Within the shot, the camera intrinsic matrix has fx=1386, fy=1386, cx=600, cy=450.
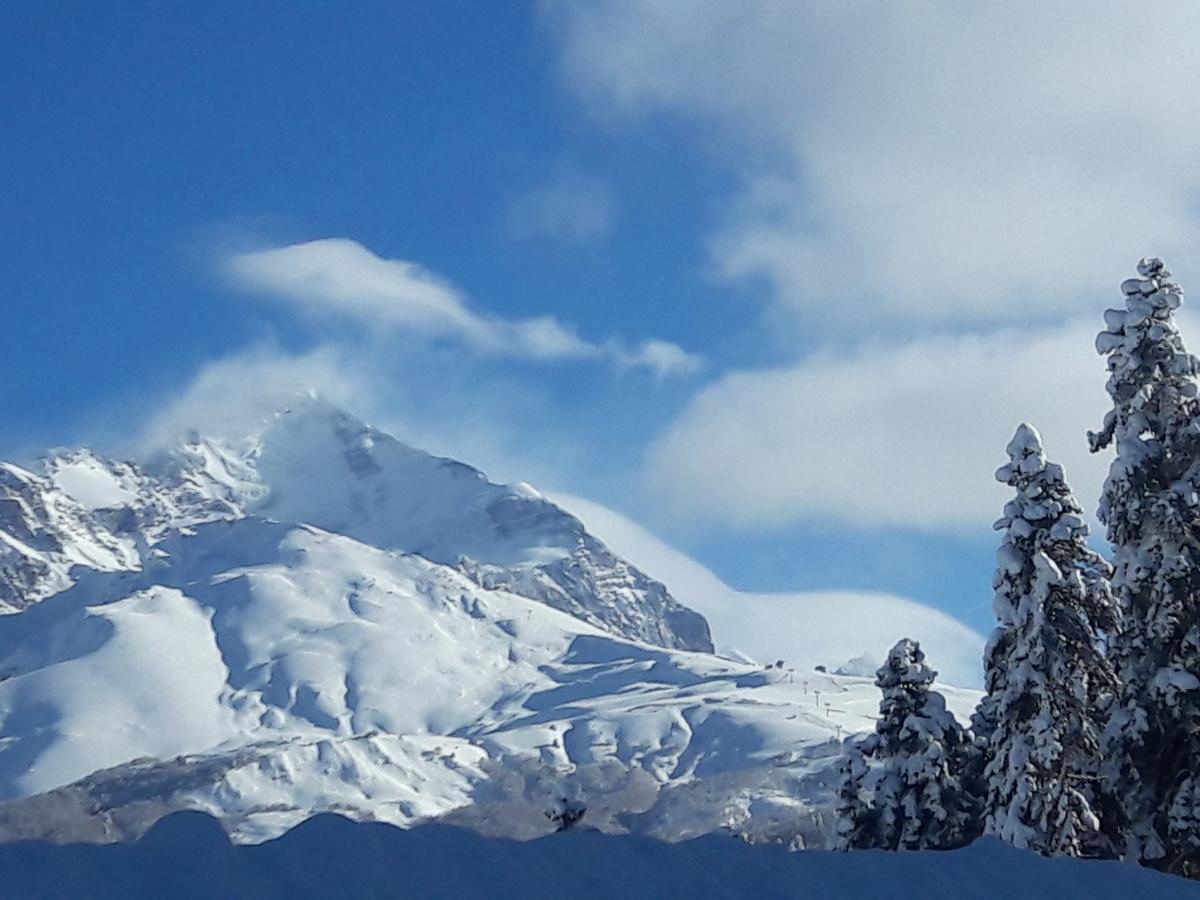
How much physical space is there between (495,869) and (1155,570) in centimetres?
1769

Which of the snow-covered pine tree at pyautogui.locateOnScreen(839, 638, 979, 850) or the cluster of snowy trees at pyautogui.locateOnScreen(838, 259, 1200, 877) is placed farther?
the snow-covered pine tree at pyautogui.locateOnScreen(839, 638, 979, 850)

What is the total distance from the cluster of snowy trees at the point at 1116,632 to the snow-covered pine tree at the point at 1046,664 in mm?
25

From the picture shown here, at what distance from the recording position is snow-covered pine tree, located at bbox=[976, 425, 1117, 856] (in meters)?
23.5

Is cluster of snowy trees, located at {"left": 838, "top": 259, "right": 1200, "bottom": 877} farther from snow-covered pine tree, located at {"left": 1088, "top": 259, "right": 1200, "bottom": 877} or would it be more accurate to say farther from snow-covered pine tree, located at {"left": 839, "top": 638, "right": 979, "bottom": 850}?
snow-covered pine tree, located at {"left": 839, "top": 638, "right": 979, "bottom": 850}

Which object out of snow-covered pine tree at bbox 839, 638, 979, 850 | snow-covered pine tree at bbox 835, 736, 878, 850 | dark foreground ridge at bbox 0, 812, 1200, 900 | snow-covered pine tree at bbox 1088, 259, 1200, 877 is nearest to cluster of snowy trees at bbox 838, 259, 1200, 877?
snow-covered pine tree at bbox 1088, 259, 1200, 877

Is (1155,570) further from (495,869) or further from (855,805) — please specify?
(495,869)

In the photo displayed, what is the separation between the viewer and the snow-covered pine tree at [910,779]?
2767 cm

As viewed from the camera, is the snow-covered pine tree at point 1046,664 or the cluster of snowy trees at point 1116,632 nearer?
the cluster of snowy trees at point 1116,632

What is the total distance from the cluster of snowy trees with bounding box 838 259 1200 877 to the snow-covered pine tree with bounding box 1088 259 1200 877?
0.07ft

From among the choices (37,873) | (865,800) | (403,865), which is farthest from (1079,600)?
(37,873)

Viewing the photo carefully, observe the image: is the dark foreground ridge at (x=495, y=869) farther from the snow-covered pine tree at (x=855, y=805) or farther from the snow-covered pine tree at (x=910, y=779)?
the snow-covered pine tree at (x=855, y=805)

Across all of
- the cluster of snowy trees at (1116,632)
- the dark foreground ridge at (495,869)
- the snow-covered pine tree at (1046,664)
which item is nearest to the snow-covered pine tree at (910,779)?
the cluster of snowy trees at (1116,632)

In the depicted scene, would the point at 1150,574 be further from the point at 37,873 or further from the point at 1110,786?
the point at 37,873

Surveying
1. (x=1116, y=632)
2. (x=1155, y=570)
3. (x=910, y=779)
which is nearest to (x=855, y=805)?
(x=910, y=779)
